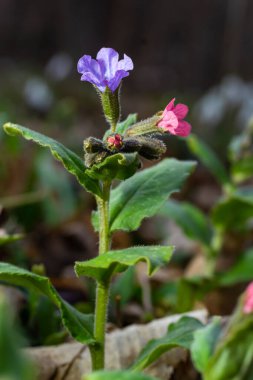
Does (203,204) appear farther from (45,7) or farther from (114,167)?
(45,7)

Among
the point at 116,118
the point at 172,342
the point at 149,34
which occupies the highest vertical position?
the point at 149,34

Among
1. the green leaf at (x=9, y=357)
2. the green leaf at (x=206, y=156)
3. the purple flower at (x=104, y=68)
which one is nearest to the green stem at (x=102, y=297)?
the purple flower at (x=104, y=68)

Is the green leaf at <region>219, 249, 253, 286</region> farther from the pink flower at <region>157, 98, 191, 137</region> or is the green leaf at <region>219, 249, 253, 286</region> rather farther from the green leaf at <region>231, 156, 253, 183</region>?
the pink flower at <region>157, 98, 191, 137</region>

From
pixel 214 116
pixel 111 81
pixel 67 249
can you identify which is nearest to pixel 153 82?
→ pixel 214 116

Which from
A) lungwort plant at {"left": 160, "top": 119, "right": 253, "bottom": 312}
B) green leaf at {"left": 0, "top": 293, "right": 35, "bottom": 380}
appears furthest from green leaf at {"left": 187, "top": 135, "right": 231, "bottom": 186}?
green leaf at {"left": 0, "top": 293, "right": 35, "bottom": 380}

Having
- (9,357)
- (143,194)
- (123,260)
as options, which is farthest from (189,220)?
(9,357)

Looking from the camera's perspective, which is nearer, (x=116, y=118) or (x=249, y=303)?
(x=249, y=303)

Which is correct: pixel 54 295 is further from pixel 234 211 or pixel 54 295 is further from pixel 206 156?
pixel 206 156
